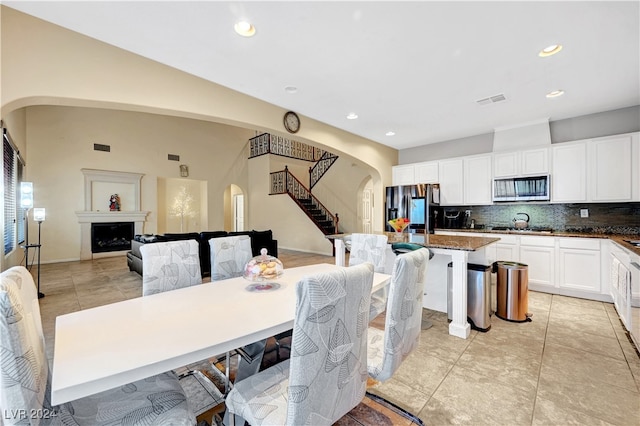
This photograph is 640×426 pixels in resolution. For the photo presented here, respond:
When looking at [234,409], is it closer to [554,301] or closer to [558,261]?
[554,301]

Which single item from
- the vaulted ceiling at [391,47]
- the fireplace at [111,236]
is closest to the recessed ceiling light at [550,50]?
the vaulted ceiling at [391,47]

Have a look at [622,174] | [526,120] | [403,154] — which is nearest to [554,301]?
[622,174]

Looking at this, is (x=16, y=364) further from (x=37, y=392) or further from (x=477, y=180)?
(x=477, y=180)

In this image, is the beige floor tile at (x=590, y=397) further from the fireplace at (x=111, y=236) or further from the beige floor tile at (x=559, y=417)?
the fireplace at (x=111, y=236)

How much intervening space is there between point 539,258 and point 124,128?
1033 cm

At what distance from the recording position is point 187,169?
8.97 m

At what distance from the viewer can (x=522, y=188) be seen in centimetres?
441

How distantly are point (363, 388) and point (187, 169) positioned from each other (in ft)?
30.7

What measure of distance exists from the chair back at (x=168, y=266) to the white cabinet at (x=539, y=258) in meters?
4.59

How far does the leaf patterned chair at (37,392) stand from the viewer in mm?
776

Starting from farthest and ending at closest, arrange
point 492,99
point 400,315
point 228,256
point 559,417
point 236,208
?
point 236,208 → point 492,99 → point 228,256 → point 559,417 → point 400,315

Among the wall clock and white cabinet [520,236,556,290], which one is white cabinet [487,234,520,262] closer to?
white cabinet [520,236,556,290]

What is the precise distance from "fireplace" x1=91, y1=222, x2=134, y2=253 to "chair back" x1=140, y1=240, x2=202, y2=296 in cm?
729

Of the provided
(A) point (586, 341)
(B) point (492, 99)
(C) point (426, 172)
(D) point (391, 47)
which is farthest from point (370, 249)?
(C) point (426, 172)
